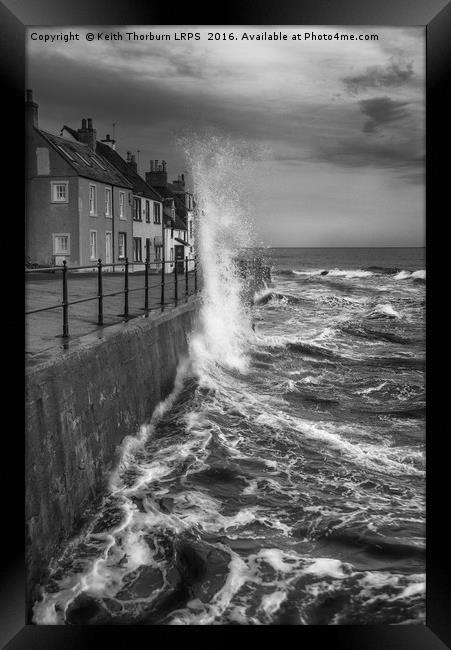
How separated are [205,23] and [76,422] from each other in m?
2.96

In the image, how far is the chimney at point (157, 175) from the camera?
3014cm

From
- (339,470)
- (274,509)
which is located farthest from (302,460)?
(274,509)

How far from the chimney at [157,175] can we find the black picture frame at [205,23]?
27014 millimetres

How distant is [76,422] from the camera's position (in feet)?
15.8

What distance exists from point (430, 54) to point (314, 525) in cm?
355

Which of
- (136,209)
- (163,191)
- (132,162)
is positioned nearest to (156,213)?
(136,209)

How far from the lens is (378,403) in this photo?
9.72 m

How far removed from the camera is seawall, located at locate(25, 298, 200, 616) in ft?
12.8

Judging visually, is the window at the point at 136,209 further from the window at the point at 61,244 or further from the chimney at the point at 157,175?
the window at the point at 61,244

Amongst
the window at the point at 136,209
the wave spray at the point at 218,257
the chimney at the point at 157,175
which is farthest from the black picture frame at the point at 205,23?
the chimney at the point at 157,175
